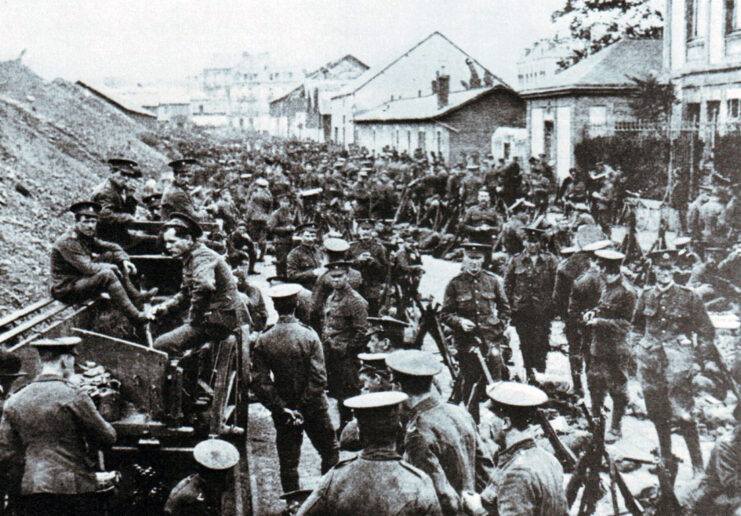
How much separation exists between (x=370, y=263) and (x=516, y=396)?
20.9ft

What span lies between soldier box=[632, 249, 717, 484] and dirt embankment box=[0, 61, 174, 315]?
8.37m

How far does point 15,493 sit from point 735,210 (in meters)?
11.2

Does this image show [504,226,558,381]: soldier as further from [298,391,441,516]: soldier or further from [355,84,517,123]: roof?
[355,84,517,123]: roof

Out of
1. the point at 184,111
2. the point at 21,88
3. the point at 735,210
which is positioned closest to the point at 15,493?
the point at 735,210

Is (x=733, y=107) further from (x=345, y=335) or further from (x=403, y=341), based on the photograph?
(x=403, y=341)

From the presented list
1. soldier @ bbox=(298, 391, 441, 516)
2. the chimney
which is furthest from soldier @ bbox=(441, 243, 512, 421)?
the chimney

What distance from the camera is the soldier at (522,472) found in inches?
155

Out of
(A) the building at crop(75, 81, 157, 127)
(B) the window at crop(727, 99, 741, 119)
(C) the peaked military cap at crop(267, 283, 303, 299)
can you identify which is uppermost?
(A) the building at crop(75, 81, 157, 127)

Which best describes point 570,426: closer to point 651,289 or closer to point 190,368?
point 651,289

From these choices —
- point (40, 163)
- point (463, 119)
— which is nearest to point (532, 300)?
point (40, 163)

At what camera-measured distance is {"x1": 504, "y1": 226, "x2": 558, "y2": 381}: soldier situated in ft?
31.8

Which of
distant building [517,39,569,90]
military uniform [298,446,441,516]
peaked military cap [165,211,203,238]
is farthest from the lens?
distant building [517,39,569,90]

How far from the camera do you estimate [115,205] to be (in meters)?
10.8

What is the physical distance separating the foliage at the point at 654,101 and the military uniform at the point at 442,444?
18.7m
